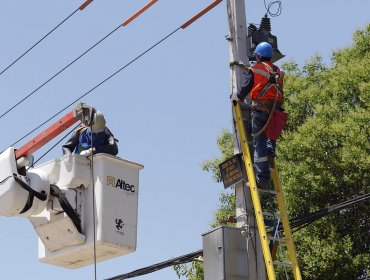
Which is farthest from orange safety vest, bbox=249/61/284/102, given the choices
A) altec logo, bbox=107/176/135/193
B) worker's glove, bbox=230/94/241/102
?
altec logo, bbox=107/176/135/193

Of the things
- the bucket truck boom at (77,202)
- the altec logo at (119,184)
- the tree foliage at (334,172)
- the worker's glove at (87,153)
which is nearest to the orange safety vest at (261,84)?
the bucket truck boom at (77,202)

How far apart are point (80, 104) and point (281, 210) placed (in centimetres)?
226

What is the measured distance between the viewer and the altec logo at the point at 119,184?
8852 millimetres

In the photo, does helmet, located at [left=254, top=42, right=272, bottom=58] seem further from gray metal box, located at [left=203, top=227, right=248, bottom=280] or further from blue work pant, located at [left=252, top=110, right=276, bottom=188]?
gray metal box, located at [left=203, top=227, right=248, bottom=280]

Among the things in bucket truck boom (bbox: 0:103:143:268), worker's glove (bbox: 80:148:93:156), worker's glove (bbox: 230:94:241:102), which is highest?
worker's glove (bbox: 230:94:241:102)

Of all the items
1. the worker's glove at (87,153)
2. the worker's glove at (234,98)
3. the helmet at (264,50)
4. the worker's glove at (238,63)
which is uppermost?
the helmet at (264,50)

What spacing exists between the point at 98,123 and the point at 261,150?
1657mm

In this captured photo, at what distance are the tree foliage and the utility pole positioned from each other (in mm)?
8610

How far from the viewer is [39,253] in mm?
9328

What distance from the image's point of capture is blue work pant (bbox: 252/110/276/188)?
9.45m

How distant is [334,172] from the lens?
1883cm

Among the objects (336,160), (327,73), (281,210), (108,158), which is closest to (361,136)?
(336,160)

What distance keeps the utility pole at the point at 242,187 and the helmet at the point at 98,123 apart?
1424 millimetres

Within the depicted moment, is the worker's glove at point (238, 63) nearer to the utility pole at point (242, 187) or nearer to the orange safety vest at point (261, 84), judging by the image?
the utility pole at point (242, 187)
